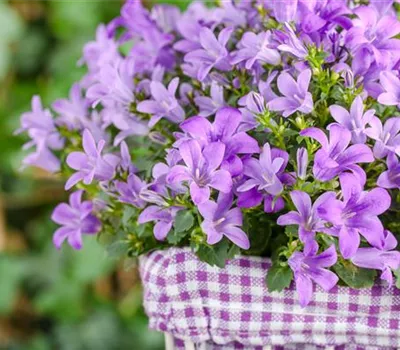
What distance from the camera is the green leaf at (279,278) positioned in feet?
1.92

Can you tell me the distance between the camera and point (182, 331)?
64 cm

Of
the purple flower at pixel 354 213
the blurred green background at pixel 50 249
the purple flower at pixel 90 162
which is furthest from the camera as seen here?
the blurred green background at pixel 50 249

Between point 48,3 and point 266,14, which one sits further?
point 48,3

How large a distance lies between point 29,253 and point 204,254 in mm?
1322

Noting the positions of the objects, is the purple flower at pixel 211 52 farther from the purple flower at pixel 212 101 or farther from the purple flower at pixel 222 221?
the purple flower at pixel 222 221

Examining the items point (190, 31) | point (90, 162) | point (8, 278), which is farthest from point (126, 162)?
point (8, 278)

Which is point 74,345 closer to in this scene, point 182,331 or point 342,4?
point 182,331

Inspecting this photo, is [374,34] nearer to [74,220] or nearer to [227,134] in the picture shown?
[227,134]

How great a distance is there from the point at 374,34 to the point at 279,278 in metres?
0.19

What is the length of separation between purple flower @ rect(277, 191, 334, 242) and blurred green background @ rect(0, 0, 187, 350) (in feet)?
3.58

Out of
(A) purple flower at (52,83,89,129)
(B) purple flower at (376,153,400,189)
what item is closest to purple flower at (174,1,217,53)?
(A) purple flower at (52,83,89,129)

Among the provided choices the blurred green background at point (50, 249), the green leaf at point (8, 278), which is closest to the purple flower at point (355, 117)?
the blurred green background at point (50, 249)

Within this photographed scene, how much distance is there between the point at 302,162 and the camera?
56 centimetres

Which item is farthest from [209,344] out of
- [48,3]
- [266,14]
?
[48,3]
